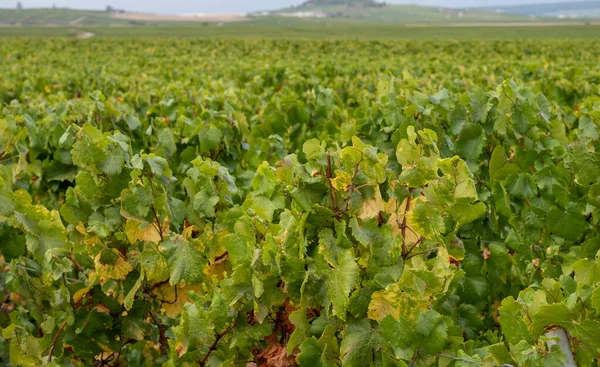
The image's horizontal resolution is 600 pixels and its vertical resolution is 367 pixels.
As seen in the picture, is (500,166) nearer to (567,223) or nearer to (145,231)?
(567,223)

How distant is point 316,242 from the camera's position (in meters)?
1.92

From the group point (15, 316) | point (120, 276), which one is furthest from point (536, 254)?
point (15, 316)

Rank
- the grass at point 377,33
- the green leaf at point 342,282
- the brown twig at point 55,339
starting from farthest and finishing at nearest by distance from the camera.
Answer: the grass at point 377,33 → the brown twig at point 55,339 → the green leaf at point 342,282

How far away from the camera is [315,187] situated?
6.22 ft

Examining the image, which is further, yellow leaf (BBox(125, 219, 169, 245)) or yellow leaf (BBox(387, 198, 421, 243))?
yellow leaf (BBox(125, 219, 169, 245))

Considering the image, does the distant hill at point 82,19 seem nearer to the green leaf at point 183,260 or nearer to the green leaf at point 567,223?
the green leaf at point 567,223

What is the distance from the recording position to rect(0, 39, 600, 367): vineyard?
5.76ft

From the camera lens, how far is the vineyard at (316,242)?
5.76 feet

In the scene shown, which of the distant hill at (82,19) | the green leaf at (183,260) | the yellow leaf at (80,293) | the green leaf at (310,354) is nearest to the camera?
the green leaf at (310,354)

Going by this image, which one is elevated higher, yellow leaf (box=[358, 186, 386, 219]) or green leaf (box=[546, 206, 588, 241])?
yellow leaf (box=[358, 186, 386, 219])

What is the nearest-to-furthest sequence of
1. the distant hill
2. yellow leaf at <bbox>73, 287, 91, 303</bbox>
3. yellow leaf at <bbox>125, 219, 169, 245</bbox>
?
yellow leaf at <bbox>125, 219, 169, 245</bbox>, yellow leaf at <bbox>73, 287, 91, 303</bbox>, the distant hill

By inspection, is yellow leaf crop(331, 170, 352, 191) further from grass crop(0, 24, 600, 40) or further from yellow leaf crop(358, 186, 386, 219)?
grass crop(0, 24, 600, 40)

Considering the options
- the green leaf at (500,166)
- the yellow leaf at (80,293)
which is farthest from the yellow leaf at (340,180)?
the green leaf at (500,166)

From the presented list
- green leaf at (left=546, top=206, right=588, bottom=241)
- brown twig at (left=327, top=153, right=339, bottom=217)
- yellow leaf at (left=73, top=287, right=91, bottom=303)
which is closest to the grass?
green leaf at (left=546, top=206, right=588, bottom=241)
